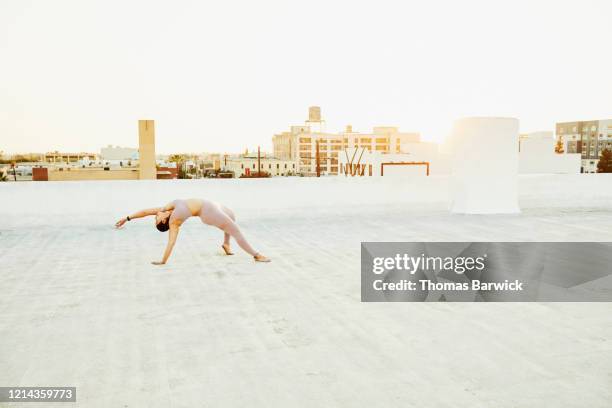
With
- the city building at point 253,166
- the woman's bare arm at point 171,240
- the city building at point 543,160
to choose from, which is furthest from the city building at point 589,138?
the woman's bare arm at point 171,240

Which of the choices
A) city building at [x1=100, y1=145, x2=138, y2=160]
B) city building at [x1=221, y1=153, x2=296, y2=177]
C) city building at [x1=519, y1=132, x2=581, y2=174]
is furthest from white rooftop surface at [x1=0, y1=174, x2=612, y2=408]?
city building at [x1=100, y1=145, x2=138, y2=160]

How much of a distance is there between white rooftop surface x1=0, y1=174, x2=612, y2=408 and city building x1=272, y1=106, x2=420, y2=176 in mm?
117582

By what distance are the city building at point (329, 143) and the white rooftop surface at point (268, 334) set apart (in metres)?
118

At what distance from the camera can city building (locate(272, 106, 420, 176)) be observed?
127 metres

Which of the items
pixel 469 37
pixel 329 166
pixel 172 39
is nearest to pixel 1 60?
pixel 172 39

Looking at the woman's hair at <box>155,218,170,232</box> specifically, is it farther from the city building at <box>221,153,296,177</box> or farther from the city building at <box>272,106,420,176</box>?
the city building at <box>272,106,420,176</box>

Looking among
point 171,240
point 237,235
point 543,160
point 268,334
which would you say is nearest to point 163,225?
point 171,240

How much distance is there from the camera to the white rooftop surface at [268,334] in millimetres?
2914

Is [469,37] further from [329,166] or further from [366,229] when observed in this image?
[329,166]

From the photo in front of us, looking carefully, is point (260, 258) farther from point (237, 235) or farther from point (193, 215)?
point (193, 215)

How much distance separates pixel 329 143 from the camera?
13188cm

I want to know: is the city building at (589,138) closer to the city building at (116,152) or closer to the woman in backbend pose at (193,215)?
the city building at (116,152)

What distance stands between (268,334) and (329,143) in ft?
424

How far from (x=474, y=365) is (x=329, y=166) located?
409 feet
